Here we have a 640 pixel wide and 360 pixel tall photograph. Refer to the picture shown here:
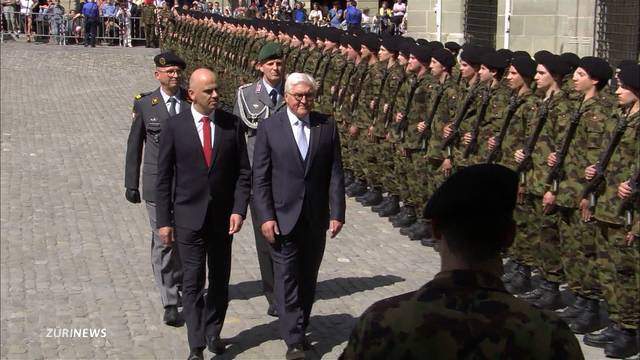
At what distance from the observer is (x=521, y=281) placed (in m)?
8.89

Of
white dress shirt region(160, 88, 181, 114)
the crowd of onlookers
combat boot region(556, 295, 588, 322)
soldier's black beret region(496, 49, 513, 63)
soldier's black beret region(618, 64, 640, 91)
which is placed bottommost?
combat boot region(556, 295, 588, 322)

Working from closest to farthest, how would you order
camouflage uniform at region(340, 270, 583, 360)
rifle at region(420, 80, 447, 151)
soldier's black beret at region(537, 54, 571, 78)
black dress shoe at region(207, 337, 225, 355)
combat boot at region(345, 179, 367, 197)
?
camouflage uniform at region(340, 270, 583, 360) < black dress shoe at region(207, 337, 225, 355) < soldier's black beret at region(537, 54, 571, 78) < rifle at region(420, 80, 447, 151) < combat boot at region(345, 179, 367, 197)

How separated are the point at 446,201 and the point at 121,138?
50.8 ft

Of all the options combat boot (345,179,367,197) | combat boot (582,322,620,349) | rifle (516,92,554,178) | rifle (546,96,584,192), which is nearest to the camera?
combat boot (582,322,620,349)

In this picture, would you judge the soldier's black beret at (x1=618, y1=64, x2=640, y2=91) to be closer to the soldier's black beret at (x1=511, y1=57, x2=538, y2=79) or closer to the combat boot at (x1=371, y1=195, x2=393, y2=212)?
the soldier's black beret at (x1=511, y1=57, x2=538, y2=79)

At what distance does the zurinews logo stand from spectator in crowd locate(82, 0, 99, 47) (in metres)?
28.3

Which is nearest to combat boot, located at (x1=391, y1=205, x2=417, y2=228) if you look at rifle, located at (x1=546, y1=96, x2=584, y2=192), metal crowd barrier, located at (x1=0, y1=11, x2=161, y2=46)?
rifle, located at (x1=546, y1=96, x2=584, y2=192)

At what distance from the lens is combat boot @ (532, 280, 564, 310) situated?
8.34m

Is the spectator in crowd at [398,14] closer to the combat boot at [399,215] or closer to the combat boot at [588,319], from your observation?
the combat boot at [399,215]

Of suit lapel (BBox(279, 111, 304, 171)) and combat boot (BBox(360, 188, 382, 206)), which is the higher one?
suit lapel (BBox(279, 111, 304, 171))

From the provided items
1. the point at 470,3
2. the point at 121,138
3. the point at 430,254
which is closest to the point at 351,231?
the point at 430,254

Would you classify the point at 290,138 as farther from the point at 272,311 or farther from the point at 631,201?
the point at 631,201

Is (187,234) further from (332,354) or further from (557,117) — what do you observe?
(557,117)

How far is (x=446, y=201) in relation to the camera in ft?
9.52
